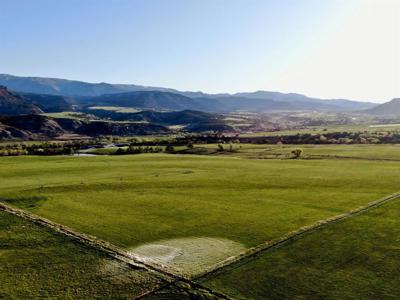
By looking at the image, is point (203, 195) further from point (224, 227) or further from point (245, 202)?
point (224, 227)

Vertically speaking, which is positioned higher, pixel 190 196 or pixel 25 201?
pixel 190 196

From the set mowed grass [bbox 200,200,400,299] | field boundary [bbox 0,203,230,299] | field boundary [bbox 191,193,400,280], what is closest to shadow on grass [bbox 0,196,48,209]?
field boundary [bbox 0,203,230,299]

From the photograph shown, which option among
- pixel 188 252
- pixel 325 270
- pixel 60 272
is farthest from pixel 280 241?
pixel 60 272

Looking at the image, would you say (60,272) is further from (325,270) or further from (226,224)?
(325,270)

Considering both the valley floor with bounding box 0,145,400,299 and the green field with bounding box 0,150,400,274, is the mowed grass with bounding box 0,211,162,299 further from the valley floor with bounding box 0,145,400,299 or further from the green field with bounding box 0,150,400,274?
the green field with bounding box 0,150,400,274

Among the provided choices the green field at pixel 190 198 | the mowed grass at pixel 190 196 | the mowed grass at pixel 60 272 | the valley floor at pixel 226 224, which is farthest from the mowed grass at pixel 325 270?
the mowed grass at pixel 60 272

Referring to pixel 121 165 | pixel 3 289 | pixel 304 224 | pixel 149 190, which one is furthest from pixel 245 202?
pixel 121 165

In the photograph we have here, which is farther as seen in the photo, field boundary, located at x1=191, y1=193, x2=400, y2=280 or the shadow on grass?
the shadow on grass
